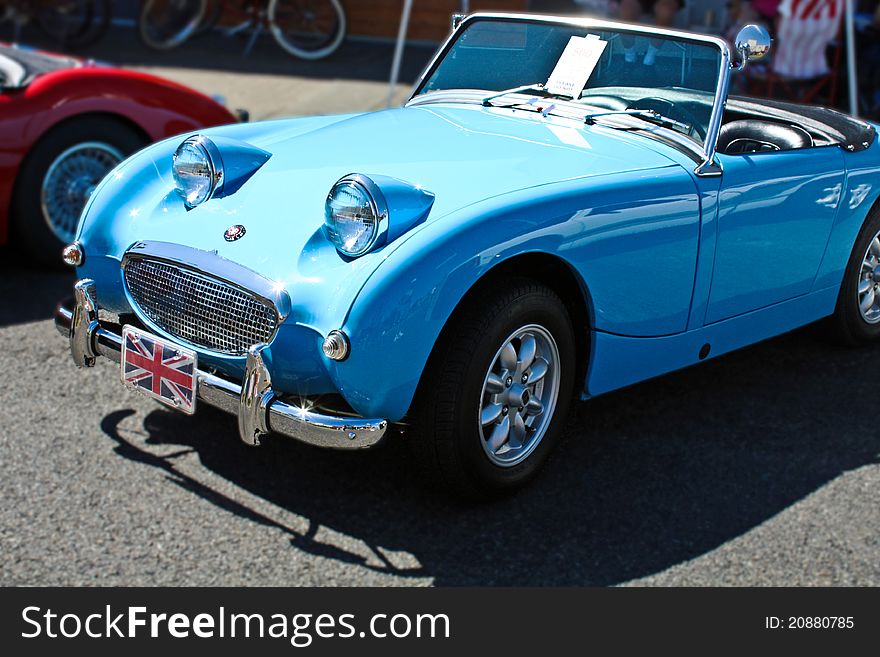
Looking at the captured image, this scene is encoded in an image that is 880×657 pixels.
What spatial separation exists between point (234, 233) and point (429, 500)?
3.37ft

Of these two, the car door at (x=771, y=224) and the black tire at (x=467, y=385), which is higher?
the car door at (x=771, y=224)

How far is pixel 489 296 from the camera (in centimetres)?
315

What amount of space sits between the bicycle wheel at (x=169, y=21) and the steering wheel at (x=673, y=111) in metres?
8.14

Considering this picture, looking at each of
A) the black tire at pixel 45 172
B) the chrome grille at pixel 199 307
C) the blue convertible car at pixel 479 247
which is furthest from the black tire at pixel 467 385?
the black tire at pixel 45 172

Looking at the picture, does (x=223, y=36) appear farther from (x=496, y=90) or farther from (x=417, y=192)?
(x=417, y=192)

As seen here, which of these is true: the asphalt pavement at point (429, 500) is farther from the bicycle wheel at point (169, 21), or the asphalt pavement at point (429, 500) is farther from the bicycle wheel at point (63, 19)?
the bicycle wheel at point (63, 19)

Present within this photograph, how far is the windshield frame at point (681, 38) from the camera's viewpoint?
12.3ft

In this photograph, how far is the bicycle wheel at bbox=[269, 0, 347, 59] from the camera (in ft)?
35.7

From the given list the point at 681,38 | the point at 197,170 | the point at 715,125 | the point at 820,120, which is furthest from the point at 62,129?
the point at 820,120

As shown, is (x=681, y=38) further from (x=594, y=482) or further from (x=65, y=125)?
(x=65, y=125)

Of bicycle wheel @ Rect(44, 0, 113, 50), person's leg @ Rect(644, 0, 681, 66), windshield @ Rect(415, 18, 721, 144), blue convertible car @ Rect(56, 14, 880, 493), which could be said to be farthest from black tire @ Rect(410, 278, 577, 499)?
bicycle wheel @ Rect(44, 0, 113, 50)

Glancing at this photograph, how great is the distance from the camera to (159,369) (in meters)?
3.22

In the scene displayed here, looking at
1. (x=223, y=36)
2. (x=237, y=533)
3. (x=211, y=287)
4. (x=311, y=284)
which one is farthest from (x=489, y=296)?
(x=223, y=36)

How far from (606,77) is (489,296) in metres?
1.35
